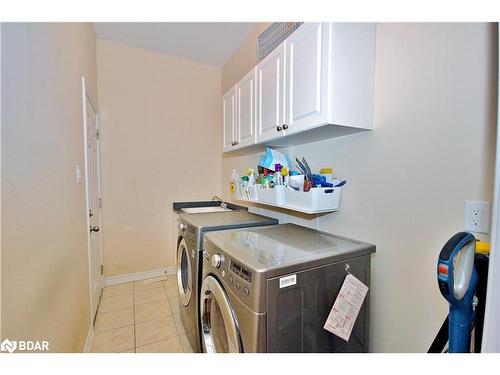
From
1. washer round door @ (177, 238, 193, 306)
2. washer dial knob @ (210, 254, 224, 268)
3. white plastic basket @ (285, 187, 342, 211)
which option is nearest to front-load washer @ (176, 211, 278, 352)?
washer round door @ (177, 238, 193, 306)

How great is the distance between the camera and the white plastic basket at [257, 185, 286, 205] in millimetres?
1525

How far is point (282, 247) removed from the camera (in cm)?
119

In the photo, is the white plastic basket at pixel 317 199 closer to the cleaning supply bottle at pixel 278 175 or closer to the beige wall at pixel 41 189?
the cleaning supply bottle at pixel 278 175

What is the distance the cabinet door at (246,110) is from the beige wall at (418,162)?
74 centimetres

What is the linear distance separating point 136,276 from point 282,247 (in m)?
2.32

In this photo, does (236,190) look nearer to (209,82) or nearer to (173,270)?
(173,270)

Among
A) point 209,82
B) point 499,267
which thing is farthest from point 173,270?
point 499,267

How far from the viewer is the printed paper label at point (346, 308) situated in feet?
3.34

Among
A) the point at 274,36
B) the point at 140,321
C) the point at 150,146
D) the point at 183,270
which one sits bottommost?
the point at 140,321

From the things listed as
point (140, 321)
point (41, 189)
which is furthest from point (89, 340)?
point (41, 189)

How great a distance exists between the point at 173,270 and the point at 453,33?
317 cm

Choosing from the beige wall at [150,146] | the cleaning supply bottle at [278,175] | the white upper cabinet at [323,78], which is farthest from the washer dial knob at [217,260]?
the beige wall at [150,146]

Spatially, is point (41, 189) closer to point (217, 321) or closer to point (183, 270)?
point (217, 321)

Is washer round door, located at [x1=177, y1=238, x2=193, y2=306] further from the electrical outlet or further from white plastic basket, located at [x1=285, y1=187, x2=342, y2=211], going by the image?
the electrical outlet
